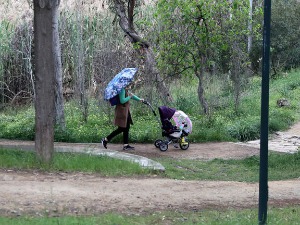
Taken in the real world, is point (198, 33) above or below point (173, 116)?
above

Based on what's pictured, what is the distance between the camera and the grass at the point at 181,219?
6.96 meters

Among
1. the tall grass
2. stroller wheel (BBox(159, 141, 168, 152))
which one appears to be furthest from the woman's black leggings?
the tall grass

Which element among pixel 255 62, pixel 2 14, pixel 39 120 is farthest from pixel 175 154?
pixel 255 62

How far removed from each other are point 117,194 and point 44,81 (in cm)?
267

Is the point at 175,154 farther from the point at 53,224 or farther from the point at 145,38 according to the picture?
the point at 53,224

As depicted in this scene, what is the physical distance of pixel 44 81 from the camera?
10.4 m

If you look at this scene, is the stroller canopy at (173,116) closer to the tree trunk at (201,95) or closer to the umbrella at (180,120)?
the umbrella at (180,120)

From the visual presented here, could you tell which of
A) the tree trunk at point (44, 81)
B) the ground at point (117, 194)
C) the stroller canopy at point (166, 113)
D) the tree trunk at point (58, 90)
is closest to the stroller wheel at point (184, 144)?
the stroller canopy at point (166, 113)

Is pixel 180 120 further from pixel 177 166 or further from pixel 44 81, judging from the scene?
pixel 44 81

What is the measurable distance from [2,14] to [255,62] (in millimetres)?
12518

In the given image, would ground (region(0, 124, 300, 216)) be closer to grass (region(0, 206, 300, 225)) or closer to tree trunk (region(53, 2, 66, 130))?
grass (region(0, 206, 300, 225))

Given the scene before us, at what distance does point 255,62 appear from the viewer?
102ft

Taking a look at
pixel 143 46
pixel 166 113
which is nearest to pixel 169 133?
pixel 166 113

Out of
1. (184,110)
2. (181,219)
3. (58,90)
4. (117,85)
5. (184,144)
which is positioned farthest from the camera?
(184,110)
